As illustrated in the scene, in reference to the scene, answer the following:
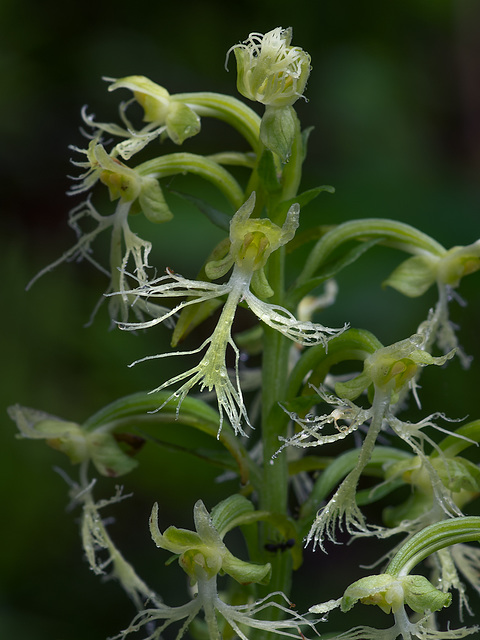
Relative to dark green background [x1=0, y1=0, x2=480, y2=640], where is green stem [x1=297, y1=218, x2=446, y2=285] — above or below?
below

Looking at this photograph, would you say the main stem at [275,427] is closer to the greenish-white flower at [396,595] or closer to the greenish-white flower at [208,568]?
the greenish-white flower at [208,568]

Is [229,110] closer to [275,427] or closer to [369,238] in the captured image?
[369,238]

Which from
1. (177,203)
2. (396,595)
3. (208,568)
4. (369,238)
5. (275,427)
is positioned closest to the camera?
(396,595)

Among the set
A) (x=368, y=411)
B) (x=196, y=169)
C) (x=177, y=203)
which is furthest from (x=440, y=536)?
(x=177, y=203)

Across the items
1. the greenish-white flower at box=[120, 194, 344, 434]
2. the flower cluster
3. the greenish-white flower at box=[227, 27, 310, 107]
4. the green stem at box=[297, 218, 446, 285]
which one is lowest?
the flower cluster

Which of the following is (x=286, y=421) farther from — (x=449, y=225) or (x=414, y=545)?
(x=449, y=225)

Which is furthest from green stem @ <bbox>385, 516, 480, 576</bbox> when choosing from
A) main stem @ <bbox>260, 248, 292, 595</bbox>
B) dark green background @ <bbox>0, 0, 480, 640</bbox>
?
dark green background @ <bbox>0, 0, 480, 640</bbox>

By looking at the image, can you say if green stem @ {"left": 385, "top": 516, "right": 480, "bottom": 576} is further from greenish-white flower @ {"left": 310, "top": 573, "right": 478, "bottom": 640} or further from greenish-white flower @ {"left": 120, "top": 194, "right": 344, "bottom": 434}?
greenish-white flower @ {"left": 120, "top": 194, "right": 344, "bottom": 434}

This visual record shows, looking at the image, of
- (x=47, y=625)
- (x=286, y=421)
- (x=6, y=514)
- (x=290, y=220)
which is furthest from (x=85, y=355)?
(x=290, y=220)

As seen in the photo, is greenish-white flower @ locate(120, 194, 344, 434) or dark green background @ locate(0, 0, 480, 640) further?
dark green background @ locate(0, 0, 480, 640)
